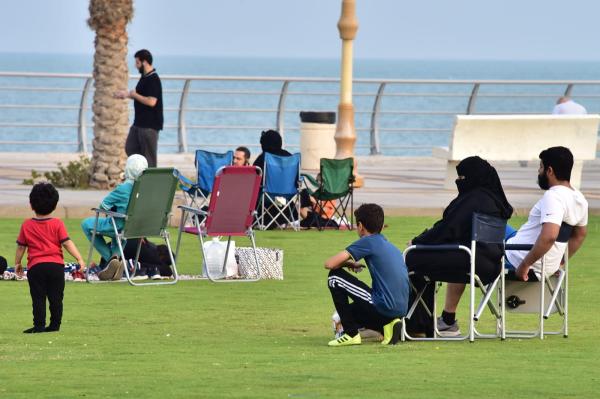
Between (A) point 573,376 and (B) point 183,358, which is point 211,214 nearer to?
(B) point 183,358

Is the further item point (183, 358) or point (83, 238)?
point (83, 238)

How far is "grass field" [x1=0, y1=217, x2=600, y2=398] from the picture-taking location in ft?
24.6

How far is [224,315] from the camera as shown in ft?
35.9

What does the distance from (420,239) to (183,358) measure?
194 centimetres

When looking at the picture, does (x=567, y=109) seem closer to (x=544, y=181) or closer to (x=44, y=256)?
(x=544, y=181)

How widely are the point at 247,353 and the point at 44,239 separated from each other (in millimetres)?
1779

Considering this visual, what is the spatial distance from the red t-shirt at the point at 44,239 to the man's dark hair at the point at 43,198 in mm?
91

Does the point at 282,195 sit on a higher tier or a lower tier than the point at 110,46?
lower

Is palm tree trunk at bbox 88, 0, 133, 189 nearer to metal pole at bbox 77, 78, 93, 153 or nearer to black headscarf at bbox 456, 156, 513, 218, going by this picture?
metal pole at bbox 77, 78, 93, 153

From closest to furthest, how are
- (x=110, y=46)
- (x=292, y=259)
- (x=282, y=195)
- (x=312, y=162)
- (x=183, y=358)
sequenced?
(x=183, y=358)
(x=292, y=259)
(x=282, y=195)
(x=110, y=46)
(x=312, y=162)

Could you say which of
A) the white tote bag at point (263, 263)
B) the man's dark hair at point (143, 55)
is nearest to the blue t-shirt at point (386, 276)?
the white tote bag at point (263, 263)

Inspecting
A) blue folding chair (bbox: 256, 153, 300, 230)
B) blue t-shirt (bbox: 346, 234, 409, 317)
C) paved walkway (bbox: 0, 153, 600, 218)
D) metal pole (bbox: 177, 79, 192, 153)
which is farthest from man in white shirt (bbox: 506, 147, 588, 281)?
metal pole (bbox: 177, 79, 192, 153)

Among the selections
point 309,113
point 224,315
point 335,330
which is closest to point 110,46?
point 309,113

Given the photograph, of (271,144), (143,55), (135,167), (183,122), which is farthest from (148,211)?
(183,122)
